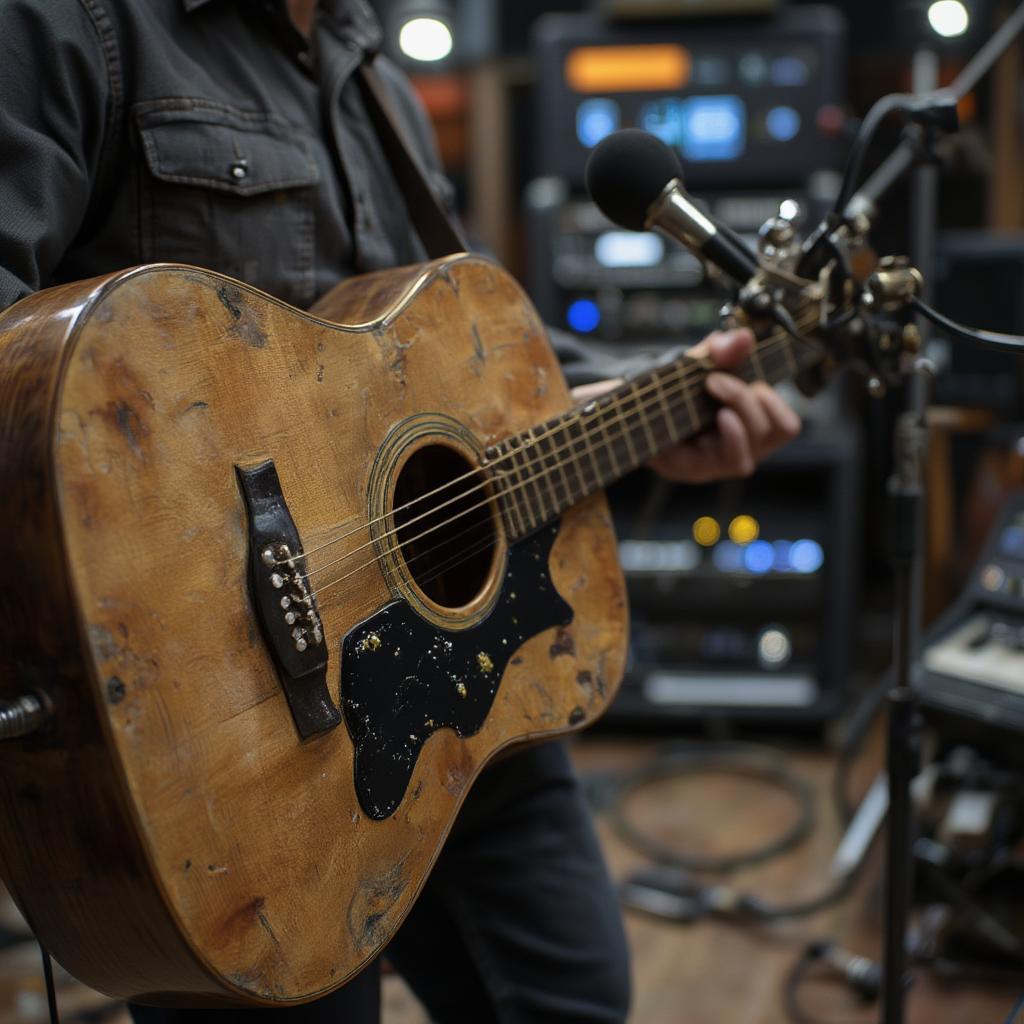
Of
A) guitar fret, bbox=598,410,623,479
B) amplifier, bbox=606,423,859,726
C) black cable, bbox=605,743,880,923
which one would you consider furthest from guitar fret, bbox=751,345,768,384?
amplifier, bbox=606,423,859,726

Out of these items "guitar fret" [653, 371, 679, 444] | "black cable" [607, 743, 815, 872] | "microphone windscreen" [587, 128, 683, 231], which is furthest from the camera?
"black cable" [607, 743, 815, 872]

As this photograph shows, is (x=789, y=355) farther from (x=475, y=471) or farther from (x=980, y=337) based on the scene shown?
(x=475, y=471)

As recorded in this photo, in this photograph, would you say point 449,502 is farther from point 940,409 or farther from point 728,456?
point 940,409

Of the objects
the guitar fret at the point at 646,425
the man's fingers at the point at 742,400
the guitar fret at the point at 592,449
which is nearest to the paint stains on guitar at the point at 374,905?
the guitar fret at the point at 592,449

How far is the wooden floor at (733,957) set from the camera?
1.99m

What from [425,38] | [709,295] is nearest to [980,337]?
[709,295]

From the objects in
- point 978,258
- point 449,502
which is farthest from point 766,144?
point 449,502

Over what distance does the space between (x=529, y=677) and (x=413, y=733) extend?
0.18m

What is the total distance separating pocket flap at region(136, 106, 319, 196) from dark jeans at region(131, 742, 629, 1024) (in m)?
0.65

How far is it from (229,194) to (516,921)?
80cm

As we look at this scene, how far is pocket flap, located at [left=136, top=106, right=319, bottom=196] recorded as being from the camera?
1.00 metres

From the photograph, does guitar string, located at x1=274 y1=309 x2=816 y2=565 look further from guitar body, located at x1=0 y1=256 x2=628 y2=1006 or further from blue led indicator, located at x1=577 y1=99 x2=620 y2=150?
blue led indicator, located at x1=577 y1=99 x2=620 y2=150

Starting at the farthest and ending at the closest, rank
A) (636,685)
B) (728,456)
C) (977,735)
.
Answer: (636,685) < (977,735) < (728,456)

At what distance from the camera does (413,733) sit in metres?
0.95
